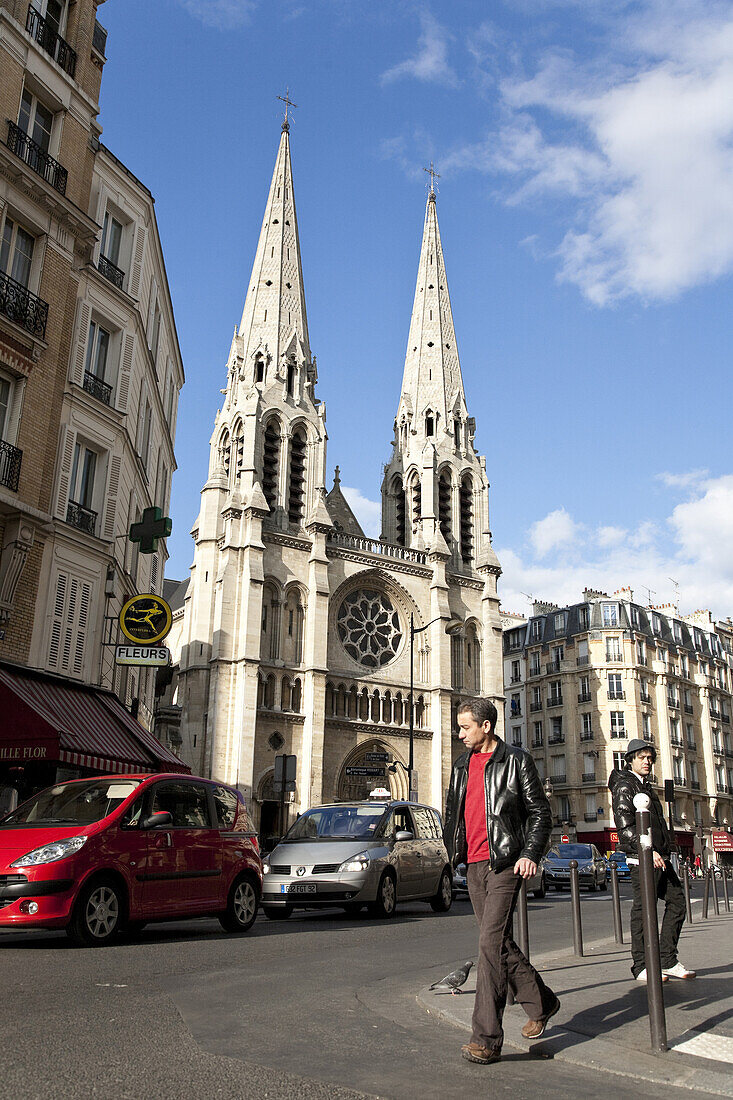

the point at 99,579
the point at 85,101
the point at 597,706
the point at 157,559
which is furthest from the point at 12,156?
the point at 597,706

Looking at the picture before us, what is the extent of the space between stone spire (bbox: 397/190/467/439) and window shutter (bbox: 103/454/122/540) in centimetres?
3335

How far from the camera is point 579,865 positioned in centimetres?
2431

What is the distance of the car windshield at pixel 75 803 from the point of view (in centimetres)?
853

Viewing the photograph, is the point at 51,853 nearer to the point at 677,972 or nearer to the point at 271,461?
the point at 677,972

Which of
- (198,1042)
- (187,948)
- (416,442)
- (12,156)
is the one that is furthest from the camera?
(416,442)

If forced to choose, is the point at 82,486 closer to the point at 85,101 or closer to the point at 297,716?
the point at 85,101

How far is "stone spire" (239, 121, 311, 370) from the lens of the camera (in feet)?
153

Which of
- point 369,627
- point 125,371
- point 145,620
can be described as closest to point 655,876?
point 145,620

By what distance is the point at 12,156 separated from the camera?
1588cm

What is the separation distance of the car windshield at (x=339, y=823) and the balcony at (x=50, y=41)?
14.9 m

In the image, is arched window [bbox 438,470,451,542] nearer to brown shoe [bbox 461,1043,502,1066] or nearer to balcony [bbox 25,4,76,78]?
balcony [bbox 25,4,76,78]

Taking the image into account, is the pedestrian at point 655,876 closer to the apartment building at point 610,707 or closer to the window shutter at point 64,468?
the window shutter at point 64,468

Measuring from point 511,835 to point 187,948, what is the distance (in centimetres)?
472

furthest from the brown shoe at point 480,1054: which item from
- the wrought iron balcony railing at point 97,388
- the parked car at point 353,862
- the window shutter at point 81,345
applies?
the wrought iron balcony railing at point 97,388
